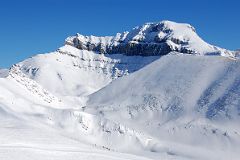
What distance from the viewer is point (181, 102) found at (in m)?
105

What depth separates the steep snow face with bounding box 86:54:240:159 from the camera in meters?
88.6

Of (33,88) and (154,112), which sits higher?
(33,88)

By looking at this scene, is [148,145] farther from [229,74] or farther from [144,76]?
[144,76]

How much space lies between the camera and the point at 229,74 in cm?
11162

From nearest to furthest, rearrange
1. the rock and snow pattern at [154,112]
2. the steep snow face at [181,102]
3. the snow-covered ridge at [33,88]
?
the rock and snow pattern at [154,112] < the steep snow face at [181,102] < the snow-covered ridge at [33,88]

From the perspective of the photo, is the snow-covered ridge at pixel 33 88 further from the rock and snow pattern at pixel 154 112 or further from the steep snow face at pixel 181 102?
the steep snow face at pixel 181 102

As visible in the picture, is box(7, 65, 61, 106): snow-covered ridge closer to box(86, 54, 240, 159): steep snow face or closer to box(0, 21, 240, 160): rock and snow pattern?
box(0, 21, 240, 160): rock and snow pattern

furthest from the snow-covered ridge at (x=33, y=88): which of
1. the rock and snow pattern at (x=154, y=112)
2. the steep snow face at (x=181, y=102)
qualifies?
the steep snow face at (x=181, y=102)

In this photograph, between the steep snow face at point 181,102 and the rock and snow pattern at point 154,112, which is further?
the steep snow face at point 181,102

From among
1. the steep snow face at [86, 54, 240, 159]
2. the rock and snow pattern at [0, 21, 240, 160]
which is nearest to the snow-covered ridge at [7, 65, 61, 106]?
the rock and snow pattern at [0, 21, 240, 160]

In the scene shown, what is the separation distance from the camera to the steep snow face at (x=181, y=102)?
291 feet

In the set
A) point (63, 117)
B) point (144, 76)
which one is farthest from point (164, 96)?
point (63, 117)

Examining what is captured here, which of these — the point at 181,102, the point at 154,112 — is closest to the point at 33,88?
the point at 154,112

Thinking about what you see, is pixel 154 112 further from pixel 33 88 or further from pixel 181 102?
pixel 33 88
